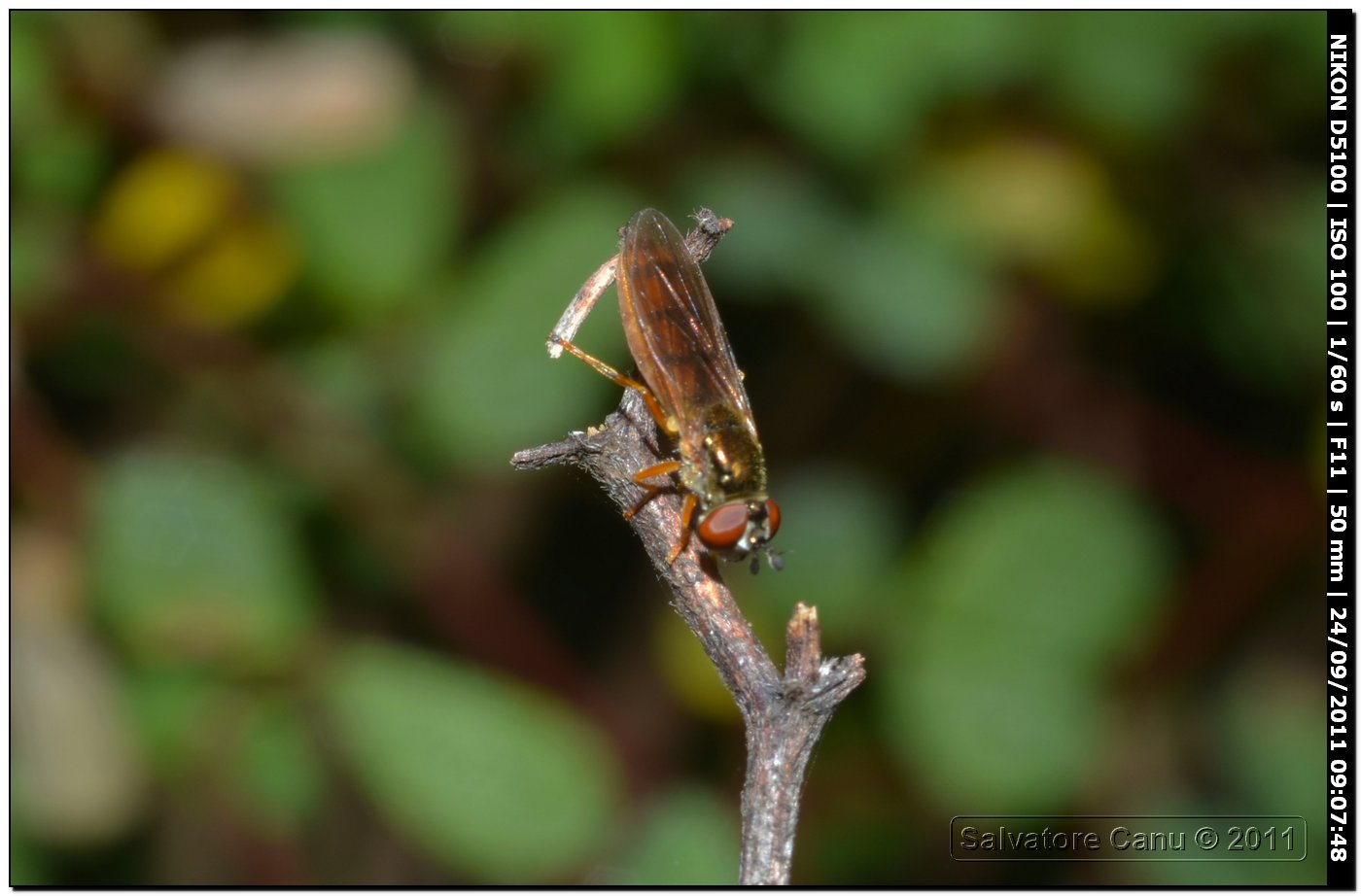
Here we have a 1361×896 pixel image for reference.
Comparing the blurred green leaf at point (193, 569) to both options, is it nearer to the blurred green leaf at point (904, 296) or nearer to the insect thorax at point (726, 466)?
the insect thorax at point (726, 466)

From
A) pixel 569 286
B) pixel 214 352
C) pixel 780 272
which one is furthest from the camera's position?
pixel 780 272

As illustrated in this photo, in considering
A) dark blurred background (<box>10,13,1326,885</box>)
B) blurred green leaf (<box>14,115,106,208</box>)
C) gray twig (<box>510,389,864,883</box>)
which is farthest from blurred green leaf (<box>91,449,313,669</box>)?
gray twig (<box>510,389,864,883</box>)

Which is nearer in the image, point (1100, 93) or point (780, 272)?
point (1100, 93)

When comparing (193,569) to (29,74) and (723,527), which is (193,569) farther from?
(723,527)

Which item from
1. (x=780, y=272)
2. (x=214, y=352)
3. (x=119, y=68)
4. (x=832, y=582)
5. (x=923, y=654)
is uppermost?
(x=119, y=68)

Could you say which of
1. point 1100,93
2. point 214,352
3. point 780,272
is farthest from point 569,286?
point 1100,93

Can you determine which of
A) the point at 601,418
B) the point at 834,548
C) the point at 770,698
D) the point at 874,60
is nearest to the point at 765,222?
the point at 874,60

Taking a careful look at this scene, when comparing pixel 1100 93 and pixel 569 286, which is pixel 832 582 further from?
pixel 1100 93
